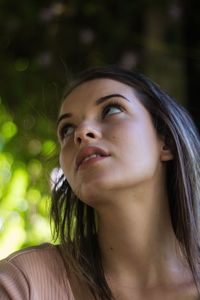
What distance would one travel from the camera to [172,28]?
1870 millimetres

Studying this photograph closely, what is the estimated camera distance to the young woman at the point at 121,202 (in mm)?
1177

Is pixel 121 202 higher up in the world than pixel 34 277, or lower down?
higher up

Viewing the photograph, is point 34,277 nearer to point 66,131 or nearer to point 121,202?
point 121,202

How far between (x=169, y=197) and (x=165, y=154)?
11 centimetres

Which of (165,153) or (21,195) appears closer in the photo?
→ (165,153)

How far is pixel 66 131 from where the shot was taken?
1330 mm

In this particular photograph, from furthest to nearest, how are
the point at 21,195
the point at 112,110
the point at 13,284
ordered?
1. the point at 21,195
2. the point at 112,110
3. the point at 13,284

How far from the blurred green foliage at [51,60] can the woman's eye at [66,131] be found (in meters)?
0.45

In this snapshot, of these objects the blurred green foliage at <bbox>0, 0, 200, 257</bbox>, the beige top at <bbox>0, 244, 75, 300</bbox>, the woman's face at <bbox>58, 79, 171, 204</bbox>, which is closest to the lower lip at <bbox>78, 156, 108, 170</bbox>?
the woman's face at <bbox>58, 79, 171, 204</bbox>

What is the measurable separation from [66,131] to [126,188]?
220 millimetres

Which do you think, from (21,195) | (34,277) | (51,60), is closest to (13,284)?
(34,277)

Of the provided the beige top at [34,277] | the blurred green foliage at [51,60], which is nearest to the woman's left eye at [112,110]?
the beige top at [34,277]

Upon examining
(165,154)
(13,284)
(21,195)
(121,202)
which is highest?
(21,195)

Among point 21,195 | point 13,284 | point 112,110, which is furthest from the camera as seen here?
point 21,195
